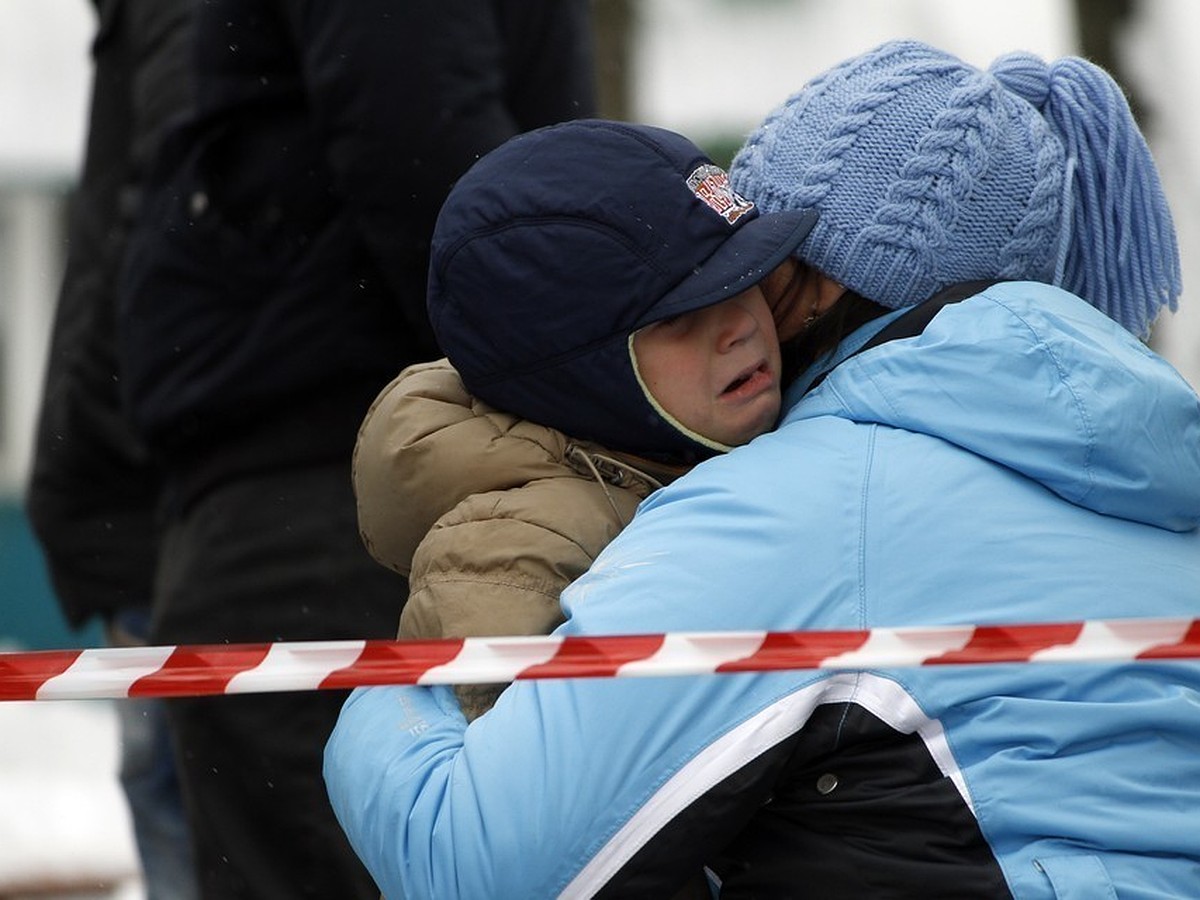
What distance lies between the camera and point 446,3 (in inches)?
106

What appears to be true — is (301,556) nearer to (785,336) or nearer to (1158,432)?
(785,336)

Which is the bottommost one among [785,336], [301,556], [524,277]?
[301,556]

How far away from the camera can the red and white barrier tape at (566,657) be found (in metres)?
1.54

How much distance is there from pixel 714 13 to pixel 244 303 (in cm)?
598

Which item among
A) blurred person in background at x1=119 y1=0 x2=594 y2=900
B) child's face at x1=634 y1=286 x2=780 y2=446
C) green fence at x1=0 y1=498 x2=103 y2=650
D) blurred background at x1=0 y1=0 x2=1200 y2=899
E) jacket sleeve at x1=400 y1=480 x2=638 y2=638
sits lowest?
green fence at x1=0 y1=498 x2=103 y2=650

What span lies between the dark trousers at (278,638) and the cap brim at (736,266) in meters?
1.08

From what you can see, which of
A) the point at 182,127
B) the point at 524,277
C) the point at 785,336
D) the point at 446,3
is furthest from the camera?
the point at 182,127

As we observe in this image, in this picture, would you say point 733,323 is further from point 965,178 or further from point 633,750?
point 633,750

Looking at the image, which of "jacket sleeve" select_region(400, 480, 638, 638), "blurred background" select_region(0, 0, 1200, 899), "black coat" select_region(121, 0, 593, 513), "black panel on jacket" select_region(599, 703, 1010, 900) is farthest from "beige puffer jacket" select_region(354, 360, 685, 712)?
"blurred background" select_region(0, 0, 1200, 899)

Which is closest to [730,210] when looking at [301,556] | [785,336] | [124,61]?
[785,336]

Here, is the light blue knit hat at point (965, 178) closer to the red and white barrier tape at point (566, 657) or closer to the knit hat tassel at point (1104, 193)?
the knit hat tassel at point (1104, 193)

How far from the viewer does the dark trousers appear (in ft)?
9.17

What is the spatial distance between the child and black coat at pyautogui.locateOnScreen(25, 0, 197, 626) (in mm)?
1488

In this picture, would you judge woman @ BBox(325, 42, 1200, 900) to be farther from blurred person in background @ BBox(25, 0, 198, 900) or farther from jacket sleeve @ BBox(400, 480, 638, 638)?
blurred person in background @ BBox(25, 0, 198, 900)
